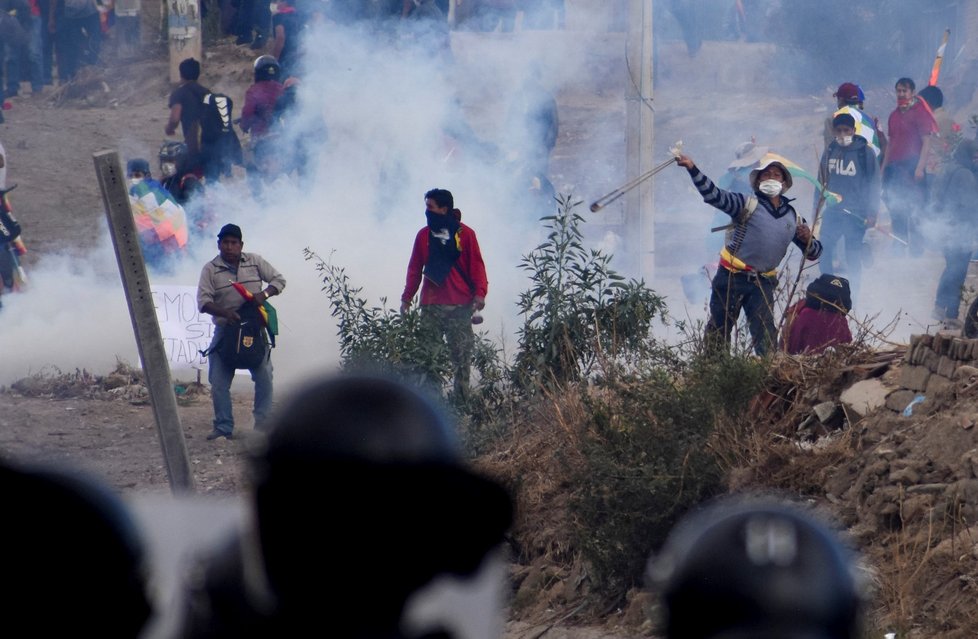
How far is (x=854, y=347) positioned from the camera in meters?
6.62

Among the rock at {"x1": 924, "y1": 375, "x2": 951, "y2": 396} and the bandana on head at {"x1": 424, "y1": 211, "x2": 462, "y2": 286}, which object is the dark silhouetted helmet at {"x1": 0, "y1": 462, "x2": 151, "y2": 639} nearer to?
the rock at {"x1": 924, "y1": 375, "x2": 951, "y2": 396}

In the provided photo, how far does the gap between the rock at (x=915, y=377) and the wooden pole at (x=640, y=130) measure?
4.00 meters

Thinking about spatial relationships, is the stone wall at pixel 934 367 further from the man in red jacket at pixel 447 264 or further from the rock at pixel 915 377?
the man in red jacket at pixel 447 264

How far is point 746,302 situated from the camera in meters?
7.14

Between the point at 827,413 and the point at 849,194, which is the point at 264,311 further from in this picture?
the point at 849,194

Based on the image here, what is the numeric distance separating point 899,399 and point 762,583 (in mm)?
4776

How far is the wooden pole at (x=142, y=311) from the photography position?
466cm

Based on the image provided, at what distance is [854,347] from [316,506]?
5337mm

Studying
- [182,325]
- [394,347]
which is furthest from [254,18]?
[394,347]

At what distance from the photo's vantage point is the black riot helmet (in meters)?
1.61

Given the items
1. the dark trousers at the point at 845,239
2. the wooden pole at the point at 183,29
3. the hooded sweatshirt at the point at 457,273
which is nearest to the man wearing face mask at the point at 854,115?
the dark trousers at the point at 845,239

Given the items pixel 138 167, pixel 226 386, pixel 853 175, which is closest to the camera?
pixel 226 386

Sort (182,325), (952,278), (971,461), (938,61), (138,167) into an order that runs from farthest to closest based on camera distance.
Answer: (938,61), (138,167), (182,325), (952,278), (971,461)

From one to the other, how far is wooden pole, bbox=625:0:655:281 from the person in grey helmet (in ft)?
27.8
